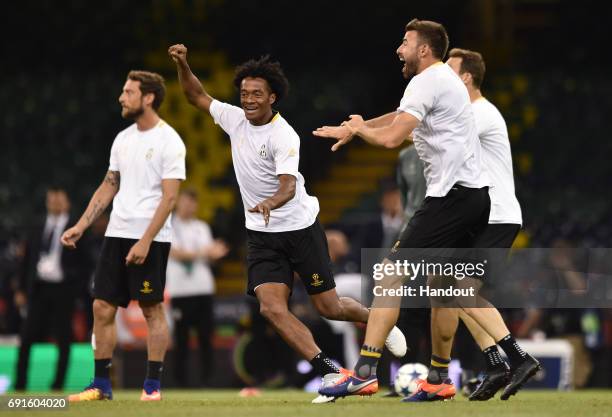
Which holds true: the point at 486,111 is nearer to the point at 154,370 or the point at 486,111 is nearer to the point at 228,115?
the point at 228,115

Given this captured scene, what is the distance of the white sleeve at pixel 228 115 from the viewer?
8.71m

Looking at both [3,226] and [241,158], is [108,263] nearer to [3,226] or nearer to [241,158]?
[241,158]

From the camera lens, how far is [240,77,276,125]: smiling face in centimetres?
852

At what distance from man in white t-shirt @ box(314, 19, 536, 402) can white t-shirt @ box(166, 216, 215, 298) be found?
22.0ft

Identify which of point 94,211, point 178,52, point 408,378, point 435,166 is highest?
point 178,52

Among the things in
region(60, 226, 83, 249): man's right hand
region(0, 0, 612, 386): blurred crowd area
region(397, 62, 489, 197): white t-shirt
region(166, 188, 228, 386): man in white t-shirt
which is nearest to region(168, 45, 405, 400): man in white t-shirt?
region(397, 62, 489, 197): white t-shirt

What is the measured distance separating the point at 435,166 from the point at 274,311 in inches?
55.4

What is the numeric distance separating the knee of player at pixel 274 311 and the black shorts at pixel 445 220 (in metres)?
0.86

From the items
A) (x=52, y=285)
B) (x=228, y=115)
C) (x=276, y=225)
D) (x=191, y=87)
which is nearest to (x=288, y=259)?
(x=276, y=225)

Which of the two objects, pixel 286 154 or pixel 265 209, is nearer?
pixel 265 209

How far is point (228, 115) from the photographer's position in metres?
8.76

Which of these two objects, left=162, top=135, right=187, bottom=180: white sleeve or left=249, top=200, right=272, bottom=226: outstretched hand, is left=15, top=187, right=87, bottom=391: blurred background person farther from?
left=249, top=200, right=272, bottom=226: outstretched hand

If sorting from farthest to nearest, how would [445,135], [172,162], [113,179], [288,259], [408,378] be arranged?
1. [408,378]
2. [113,179]
3. [172,162]
4. [288,259]
5. [445,135]

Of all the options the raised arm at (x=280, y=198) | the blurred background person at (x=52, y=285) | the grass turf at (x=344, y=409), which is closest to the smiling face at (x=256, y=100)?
the raised arm at (x=280, y=198)
